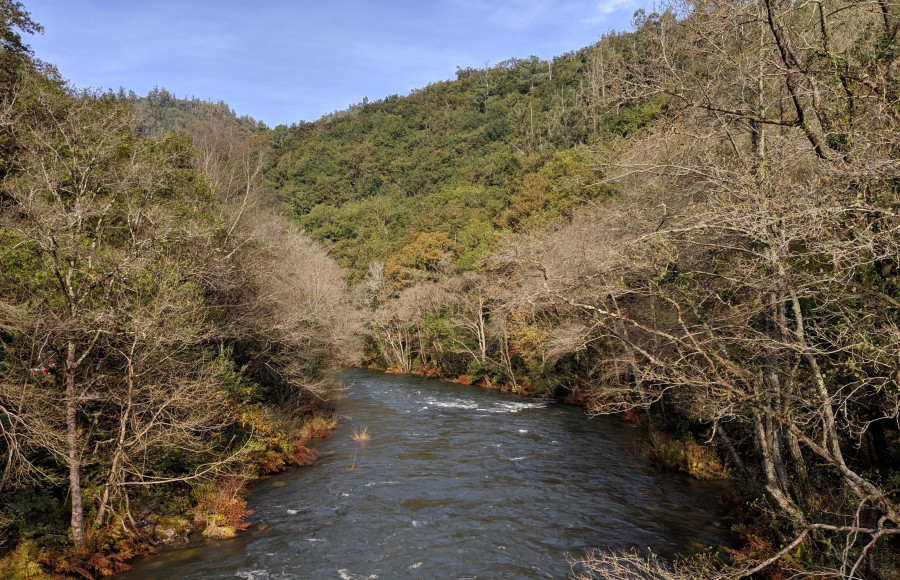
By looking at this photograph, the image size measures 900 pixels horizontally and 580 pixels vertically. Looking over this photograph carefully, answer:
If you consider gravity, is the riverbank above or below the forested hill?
below

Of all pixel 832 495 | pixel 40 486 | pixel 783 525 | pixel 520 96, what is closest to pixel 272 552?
pixel 40 486

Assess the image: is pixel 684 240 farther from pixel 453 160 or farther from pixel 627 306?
pixel 453 160

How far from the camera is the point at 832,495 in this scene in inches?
324

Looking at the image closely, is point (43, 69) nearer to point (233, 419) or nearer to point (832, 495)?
point (233, 419)

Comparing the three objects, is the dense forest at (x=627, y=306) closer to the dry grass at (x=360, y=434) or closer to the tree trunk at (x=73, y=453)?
the tree trunk at (x=73, y=453)

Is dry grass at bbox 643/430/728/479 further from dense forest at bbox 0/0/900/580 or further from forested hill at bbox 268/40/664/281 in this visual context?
forested hill at bbox 268/40/664/281

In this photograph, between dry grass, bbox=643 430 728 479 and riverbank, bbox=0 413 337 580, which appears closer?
riverbank, bbox=0 413 337 580

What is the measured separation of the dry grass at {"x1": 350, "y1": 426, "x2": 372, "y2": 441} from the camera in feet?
60.6

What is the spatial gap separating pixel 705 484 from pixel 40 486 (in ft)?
47.4

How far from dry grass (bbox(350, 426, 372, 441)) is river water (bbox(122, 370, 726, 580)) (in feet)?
1.02

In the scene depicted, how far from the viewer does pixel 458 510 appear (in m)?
11.7

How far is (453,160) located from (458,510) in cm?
6571

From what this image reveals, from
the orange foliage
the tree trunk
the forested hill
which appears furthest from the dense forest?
the orange foliage

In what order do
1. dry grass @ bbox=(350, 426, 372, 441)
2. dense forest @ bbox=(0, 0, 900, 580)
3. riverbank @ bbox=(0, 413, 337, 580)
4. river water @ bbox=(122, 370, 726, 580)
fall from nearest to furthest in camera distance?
dense forest @ bbox=(0, 0, 900, 580) < riverbank @ bbox=(0, 413, 337, 580) < river water @ bbox=(122, 370, 726, 580) < dry grass @ bbox=(350, 426, 372, 441)
